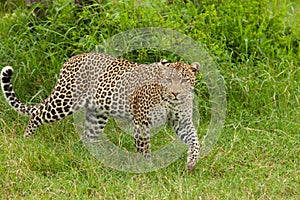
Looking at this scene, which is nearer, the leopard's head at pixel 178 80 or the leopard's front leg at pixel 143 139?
the leopard's head at pixel 178 80

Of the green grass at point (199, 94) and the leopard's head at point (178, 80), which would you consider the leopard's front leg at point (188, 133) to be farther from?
the leopard's head at point (178, 80)

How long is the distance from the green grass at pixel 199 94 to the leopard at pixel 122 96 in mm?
225

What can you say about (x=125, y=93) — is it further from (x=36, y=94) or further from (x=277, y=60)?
(x=277, y=60)

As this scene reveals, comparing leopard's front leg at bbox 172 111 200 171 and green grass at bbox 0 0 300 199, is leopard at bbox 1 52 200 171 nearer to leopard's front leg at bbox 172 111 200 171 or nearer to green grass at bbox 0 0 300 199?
leopard's front leg at bbox 172 111 200 171

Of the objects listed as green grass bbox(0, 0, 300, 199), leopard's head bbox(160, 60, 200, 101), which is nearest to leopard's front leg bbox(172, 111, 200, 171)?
green grass bbox(0, 0, 300, 199)

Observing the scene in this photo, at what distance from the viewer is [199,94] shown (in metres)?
8.17

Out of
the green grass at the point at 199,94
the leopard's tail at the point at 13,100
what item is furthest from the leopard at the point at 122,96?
the green grass at the point at 199,94

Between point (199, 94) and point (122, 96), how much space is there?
119cm

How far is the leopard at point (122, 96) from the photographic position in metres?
6.95

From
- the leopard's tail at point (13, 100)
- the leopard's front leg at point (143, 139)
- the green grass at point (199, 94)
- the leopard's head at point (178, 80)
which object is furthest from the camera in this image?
the leopard's tail at point (13, 100)

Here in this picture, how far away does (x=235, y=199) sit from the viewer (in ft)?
20.2

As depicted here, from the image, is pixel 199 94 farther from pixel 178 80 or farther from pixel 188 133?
pixel 178 80

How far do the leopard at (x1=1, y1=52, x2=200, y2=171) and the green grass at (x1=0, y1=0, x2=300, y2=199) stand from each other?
225 millimetres

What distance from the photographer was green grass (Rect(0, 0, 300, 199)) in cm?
648
